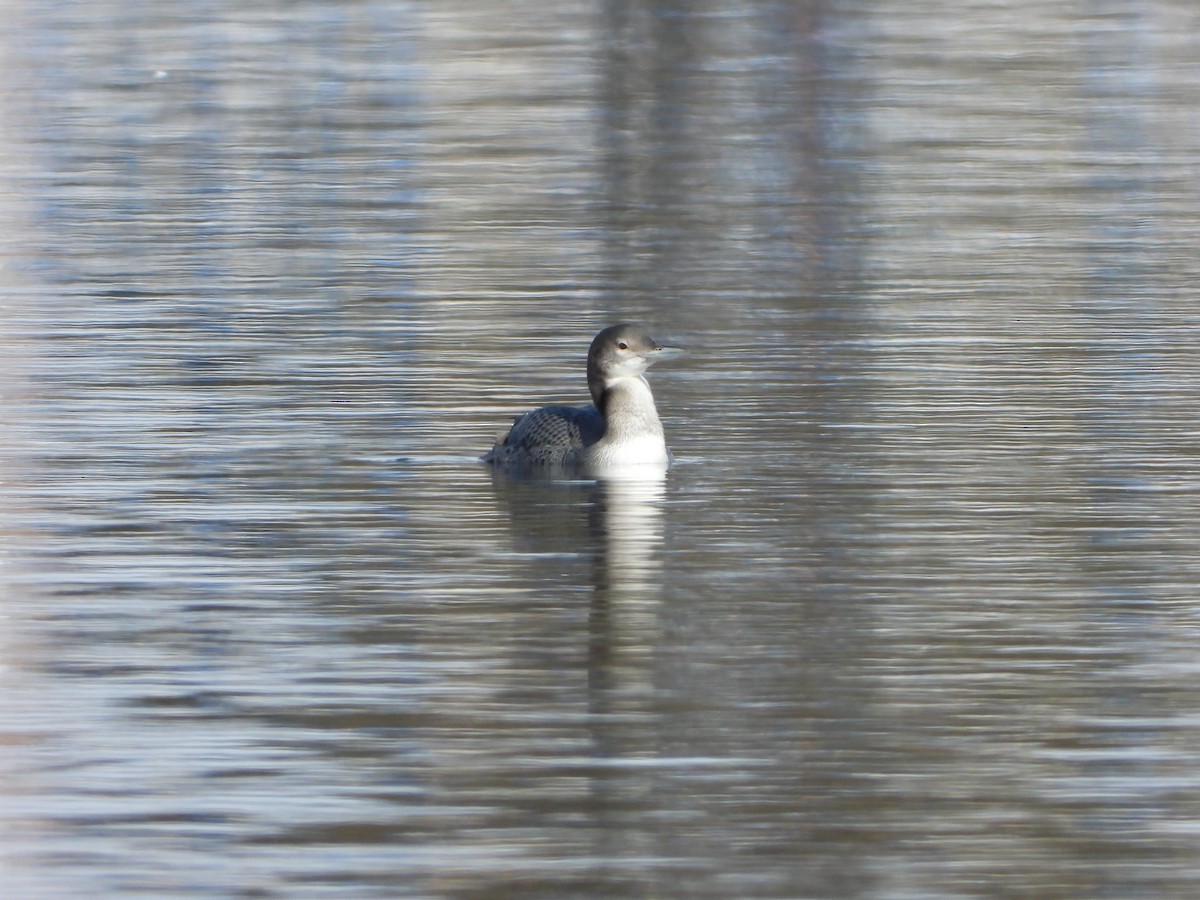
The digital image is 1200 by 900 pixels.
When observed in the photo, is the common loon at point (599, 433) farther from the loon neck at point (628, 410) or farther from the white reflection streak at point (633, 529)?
the white reflection streak at point (633, 529)

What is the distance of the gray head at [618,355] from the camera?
15492mm

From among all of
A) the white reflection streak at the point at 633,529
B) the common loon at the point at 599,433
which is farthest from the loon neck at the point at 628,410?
the white reflection streak at the point at 633,529

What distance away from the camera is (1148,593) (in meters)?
11.7

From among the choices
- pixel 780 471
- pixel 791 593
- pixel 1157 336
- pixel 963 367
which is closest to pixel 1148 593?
pixel 791 593

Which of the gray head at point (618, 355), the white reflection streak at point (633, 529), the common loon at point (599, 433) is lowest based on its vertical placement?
the white reflection streak at point (633, 529)

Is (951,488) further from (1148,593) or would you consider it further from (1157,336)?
(1157,336)

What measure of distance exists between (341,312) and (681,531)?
7910 millimetres

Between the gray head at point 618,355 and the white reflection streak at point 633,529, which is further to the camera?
the gray head at point 618,355

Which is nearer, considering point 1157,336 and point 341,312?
point 1157,336

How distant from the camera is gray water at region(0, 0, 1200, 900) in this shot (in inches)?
332

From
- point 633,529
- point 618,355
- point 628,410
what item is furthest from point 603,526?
point 618,355

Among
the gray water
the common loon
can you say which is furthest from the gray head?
the gray water

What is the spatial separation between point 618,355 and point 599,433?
62 cm

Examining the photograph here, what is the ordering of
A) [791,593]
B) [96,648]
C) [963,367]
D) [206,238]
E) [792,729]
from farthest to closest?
1. [206,238]
2. [963,367]
3. [791,593]
4. [96,648]
5. [792,729]
